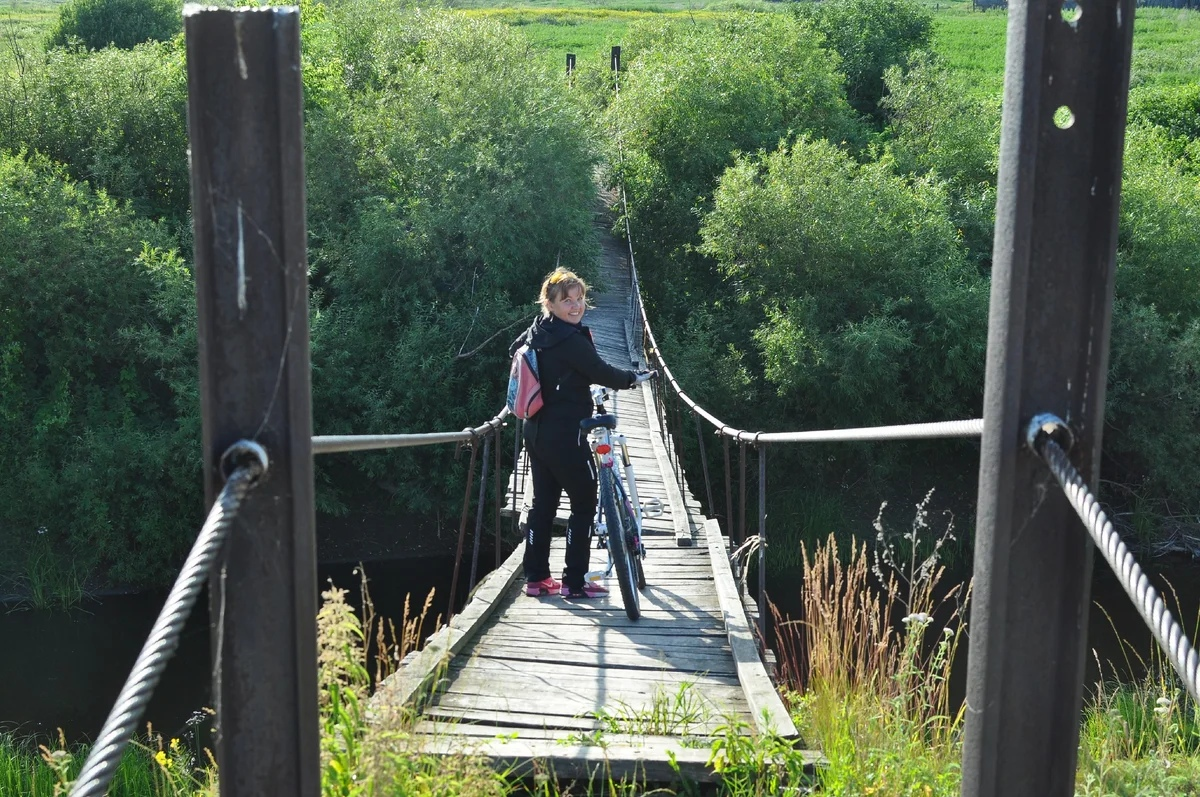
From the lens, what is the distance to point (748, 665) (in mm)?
3389

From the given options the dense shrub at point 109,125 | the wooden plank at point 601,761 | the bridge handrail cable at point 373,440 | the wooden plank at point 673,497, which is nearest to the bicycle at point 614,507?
the bridge handrail cable at point 373,440

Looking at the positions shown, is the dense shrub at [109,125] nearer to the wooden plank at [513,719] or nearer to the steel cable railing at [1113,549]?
the wooden plank at [513,719]

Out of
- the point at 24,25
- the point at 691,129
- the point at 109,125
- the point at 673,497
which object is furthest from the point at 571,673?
the point at 24,25

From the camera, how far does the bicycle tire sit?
13.5ft

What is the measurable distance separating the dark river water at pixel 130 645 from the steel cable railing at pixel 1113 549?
779 centimetres

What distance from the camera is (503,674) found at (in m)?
3.42

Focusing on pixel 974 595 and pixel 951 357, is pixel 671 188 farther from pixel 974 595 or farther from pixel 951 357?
pixel 974 595

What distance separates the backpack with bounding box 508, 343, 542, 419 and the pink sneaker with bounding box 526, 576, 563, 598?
0.75 meters

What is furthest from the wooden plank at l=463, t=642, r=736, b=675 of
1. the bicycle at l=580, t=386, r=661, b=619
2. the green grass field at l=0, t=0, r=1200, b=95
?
the green grass field at l=0, t=0, r=1200, b=95

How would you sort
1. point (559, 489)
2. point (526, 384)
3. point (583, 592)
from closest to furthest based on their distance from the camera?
point (526, 384)
point (559, 489)
point (583, 592)

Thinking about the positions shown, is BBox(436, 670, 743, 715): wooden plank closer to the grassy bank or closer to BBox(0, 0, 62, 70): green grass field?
the grassy bank

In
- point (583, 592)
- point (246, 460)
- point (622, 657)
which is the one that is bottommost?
point (583, 592)

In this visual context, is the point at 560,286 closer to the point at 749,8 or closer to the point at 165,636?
the point at 165,636

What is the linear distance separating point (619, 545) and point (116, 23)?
2047cm
